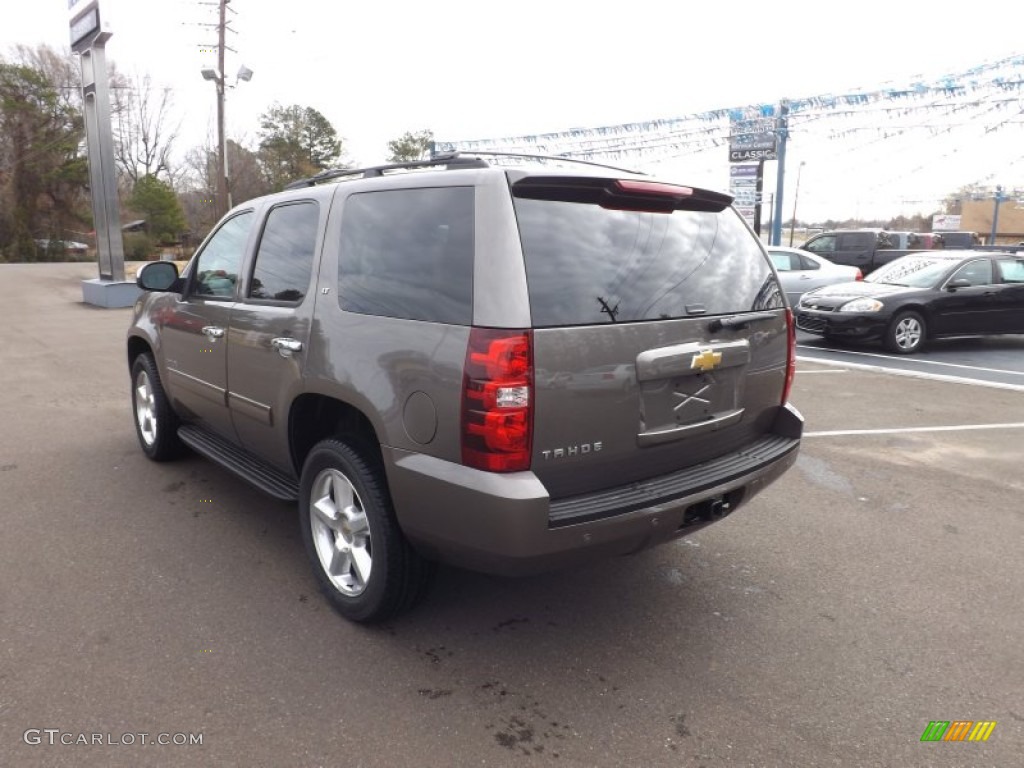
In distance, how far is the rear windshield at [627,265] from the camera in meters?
2.51

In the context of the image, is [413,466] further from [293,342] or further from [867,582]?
[867,582]

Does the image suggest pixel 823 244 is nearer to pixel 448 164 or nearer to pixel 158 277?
pixel 158 277

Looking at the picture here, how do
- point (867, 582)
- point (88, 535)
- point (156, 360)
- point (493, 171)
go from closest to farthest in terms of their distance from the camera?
point (493, 171)
point (867, 582)
point (88, 535)
point (156, 360)

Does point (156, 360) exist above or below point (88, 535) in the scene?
above

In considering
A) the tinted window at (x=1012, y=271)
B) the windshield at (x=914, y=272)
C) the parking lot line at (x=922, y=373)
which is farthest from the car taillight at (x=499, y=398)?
the tinted window at (x=1012, y=271)

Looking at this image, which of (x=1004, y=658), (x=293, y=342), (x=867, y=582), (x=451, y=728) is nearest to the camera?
(x=451, y=728)

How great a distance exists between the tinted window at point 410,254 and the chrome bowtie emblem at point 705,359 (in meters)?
0.92

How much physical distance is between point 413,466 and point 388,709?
33.7 inches

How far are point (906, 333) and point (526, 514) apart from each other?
1050 cm

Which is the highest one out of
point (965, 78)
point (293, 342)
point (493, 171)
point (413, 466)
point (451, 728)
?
point (965, 78)

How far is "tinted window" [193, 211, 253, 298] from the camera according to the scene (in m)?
3.92

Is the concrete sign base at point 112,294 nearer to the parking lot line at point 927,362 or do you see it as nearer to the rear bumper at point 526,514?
the parking lot line at point 927,362

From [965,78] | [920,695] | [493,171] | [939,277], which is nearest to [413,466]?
[493,171]

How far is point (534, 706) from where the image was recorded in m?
2.54
